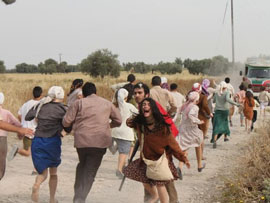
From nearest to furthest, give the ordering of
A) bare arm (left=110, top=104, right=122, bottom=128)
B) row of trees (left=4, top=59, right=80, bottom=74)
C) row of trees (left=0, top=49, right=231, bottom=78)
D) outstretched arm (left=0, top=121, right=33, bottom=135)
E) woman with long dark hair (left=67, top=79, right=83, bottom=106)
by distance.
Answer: outstretched arm (left=0, top=121, right=33, bottom=135) → bare arm (left=110, top=104, right=122, bottom=128) → woman with long dark hair (left=67, top=79, right=83, bottom=106) → row of trees (left=0, top=49, right=231, bottom=78) → row of trees (left=4, top=59, right=80, bottom=74)

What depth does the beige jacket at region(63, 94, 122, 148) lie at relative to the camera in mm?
6277

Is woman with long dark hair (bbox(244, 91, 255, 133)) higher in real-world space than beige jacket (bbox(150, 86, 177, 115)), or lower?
lower

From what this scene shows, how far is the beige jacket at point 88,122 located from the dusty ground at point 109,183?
132cm

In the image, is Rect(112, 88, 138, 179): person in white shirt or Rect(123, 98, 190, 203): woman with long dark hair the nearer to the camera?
Rect(123, 98, 190, 203): woman with long dark hair

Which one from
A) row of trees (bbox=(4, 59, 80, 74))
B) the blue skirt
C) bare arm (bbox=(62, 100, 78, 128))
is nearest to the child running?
the blue skirt

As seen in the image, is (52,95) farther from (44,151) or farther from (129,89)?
(129,89)

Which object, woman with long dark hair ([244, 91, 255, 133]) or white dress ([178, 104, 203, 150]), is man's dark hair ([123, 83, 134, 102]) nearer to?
white dress ([178, 104, 203, 150])

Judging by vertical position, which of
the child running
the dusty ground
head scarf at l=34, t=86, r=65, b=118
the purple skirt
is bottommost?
the dusty ground

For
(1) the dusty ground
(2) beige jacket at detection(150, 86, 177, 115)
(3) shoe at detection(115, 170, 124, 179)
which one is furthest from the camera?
(2) beige jacket at detection(150, 86, 177, 115)

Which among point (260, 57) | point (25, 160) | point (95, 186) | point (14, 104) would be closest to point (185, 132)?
point (95, 186)

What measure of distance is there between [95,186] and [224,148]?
199 inches

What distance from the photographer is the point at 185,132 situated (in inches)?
348

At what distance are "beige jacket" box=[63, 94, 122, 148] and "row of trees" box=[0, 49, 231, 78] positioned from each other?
38.0 metres

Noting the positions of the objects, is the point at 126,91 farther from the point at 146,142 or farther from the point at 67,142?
the point at 67,142
